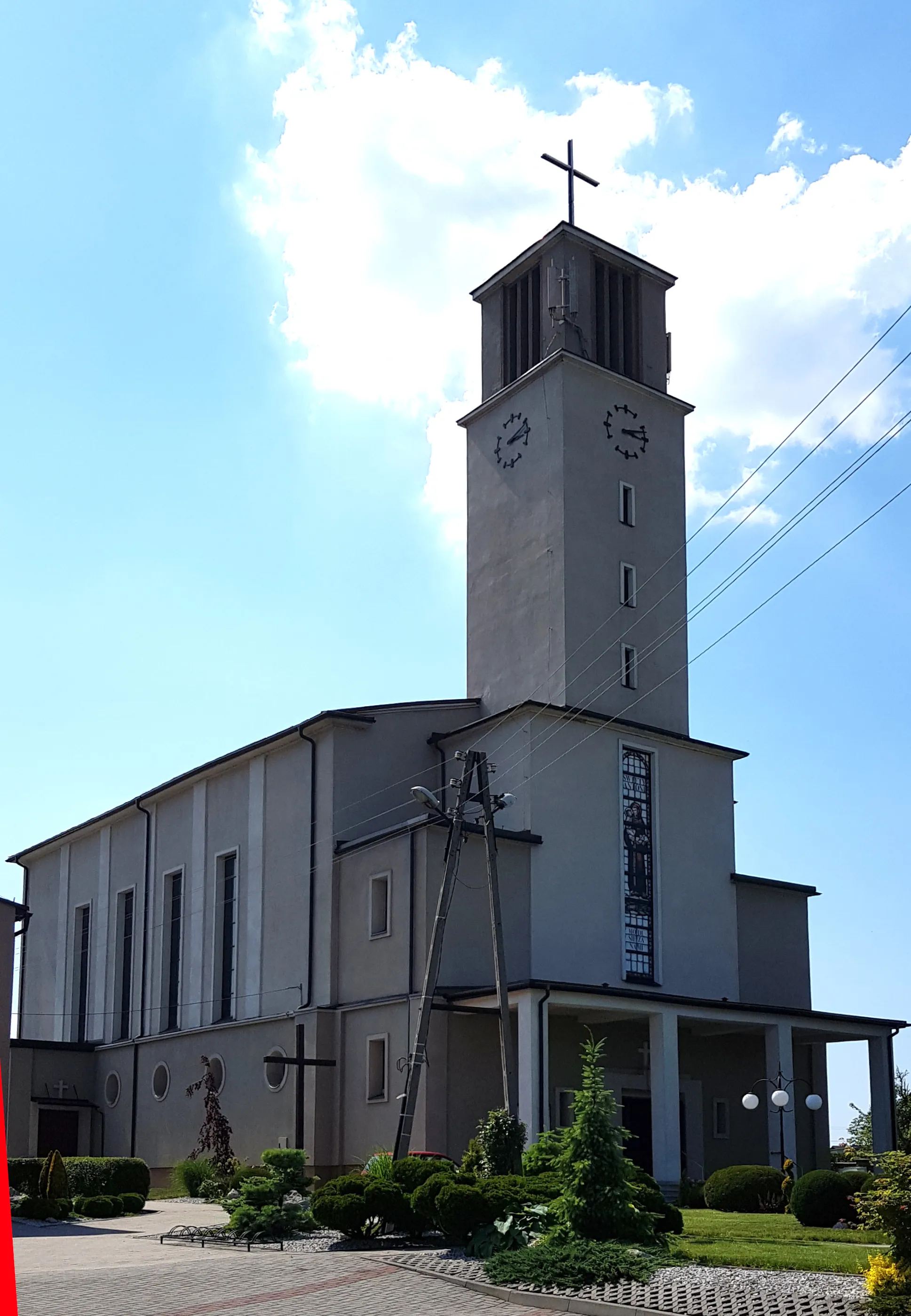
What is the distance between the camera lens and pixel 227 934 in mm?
40438

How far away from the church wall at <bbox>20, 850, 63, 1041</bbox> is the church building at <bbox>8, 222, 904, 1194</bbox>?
5.48 meters

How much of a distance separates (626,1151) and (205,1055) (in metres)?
12.1

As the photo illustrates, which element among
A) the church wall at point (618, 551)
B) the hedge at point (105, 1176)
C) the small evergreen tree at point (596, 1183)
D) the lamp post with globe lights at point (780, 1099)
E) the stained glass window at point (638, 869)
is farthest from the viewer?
the church wall at point (618, 551)

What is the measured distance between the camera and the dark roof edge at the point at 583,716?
35469 millimetres

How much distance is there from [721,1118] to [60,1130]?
20479mm

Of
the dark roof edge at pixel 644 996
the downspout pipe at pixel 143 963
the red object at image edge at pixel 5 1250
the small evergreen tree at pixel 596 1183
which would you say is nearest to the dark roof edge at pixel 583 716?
the dark roof edge at pixel 644 996

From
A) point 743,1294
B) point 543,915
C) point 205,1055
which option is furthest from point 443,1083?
Result: point 743,1294

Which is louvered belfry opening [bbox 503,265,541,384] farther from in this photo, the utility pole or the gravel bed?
the gravel bed

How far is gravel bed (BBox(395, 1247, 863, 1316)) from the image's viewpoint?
41.2ft

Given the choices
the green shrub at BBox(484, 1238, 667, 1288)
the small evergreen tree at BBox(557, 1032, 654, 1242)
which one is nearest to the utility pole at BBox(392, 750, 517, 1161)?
the small evergreen tree at BBox(557, 1032, 654, 1242)

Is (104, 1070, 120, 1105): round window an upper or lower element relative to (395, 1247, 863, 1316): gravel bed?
lower

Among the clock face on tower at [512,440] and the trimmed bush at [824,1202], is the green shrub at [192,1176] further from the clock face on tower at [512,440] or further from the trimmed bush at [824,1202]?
the clock face on tower at [512,440]

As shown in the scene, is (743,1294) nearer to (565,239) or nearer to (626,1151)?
(626,1151)

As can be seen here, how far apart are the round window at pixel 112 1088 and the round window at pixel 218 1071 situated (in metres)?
6.45
